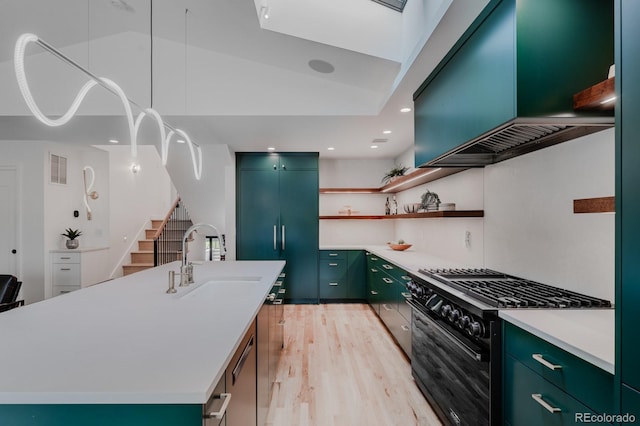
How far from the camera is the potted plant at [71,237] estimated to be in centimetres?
482

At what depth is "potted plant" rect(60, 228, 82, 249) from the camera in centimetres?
482

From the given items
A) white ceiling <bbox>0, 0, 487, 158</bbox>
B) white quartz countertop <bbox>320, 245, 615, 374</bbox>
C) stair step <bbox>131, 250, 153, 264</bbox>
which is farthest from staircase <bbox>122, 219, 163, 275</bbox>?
white quartz countertop <bbox>320, 245, 615, 374</bbox>

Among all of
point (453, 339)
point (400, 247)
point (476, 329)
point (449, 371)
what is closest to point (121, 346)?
point (476, 329)

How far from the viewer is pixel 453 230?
A: 3.16 meters

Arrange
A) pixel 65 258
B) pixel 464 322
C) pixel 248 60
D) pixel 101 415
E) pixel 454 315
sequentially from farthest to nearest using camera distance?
pixel 65 258 < pixel 248 60 < pixel 454 315 < pixel 464 322 < pixel 101 415

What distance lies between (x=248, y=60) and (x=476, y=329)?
10.3 feet

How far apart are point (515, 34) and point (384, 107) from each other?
1.60 meters

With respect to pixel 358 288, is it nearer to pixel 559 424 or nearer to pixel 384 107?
pixel 384 107

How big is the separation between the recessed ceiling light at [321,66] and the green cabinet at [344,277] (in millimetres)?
2778

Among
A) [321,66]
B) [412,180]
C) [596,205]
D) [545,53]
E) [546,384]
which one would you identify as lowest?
[546,384]

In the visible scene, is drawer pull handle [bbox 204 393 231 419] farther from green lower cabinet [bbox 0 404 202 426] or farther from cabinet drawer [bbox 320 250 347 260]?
cabinet drawer [bbox 320 250 347 260]

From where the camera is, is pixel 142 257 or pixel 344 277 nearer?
pixel 344 277

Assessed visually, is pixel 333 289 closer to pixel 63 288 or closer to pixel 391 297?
pixel 391 297

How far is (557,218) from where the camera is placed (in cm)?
179
